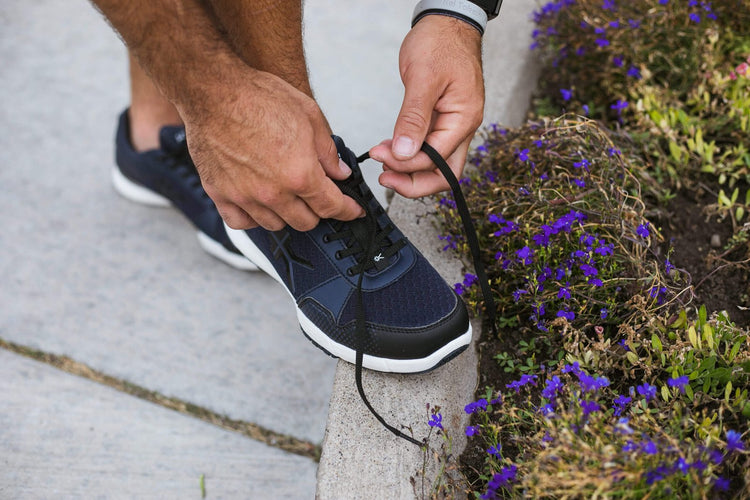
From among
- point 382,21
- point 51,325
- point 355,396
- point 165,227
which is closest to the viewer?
point 355,396

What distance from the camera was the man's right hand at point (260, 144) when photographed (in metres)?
1.39

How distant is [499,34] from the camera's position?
2818mm

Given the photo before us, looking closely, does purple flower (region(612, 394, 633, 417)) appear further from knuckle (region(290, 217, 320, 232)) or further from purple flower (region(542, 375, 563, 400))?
knuckle (region(290, 217, 320, 232))

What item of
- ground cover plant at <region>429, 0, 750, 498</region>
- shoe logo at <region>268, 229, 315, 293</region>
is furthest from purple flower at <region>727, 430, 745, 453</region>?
shoe logo at <region>268, 229, 315, 293</region>

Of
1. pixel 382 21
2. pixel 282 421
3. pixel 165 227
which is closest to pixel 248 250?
pixel 282 421

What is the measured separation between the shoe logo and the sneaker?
1.66 feet

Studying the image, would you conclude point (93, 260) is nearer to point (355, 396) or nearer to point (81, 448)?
point (81, 448)

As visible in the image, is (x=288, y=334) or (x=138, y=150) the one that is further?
(x=138, y=150)

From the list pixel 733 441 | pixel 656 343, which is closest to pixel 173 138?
pixel 656 343

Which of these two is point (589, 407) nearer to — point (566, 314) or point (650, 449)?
point (650, 449)

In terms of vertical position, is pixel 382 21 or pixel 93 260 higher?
pixel 382 21

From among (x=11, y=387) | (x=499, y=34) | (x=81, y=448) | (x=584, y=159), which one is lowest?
(x=81, y=448)

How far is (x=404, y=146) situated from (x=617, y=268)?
2.18 feet

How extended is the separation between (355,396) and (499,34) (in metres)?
1.89
